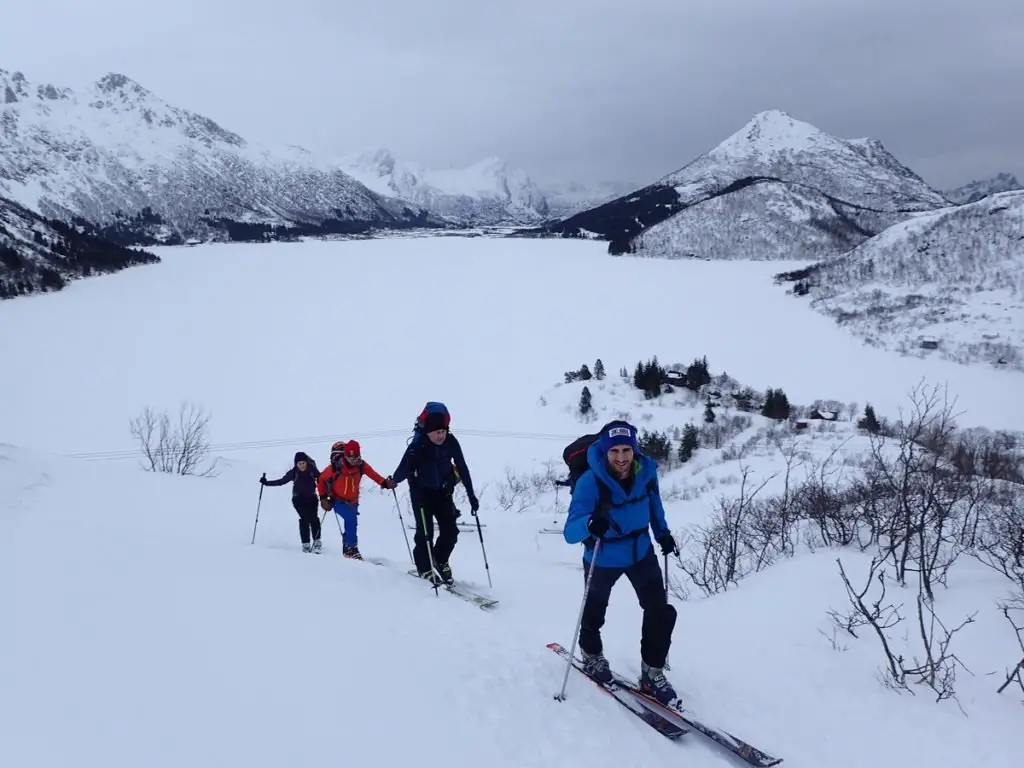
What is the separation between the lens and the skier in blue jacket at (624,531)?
4770mm

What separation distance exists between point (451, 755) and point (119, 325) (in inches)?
3053

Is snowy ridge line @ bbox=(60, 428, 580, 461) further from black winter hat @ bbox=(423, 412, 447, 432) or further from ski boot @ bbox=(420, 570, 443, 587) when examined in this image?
black winter hat @ bbox=(423, 412, 447, 432)

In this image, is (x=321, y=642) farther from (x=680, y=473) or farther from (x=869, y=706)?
(x=680, y=473)

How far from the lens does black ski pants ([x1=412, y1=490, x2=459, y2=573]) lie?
7762 millimetres

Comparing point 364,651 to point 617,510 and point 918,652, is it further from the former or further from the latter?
point 918,652

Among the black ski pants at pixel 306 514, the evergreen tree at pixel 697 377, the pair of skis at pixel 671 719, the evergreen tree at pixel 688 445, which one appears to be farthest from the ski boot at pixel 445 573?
the evergreen tree at pixel 697 377

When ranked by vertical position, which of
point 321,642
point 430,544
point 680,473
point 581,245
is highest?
point 581,245

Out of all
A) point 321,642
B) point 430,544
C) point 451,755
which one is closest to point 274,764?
point 451,755

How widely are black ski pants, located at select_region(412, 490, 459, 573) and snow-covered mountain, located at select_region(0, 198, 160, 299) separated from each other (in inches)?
3904

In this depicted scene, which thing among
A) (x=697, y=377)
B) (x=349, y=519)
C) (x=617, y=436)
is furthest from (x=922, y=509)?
(x=697, y=377)

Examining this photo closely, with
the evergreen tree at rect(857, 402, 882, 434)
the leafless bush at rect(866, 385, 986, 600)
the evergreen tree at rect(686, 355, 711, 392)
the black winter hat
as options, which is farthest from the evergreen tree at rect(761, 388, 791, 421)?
the black winter hat

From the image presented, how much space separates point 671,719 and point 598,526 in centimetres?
171

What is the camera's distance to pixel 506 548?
524 inches

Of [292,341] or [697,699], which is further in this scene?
[292,341]
